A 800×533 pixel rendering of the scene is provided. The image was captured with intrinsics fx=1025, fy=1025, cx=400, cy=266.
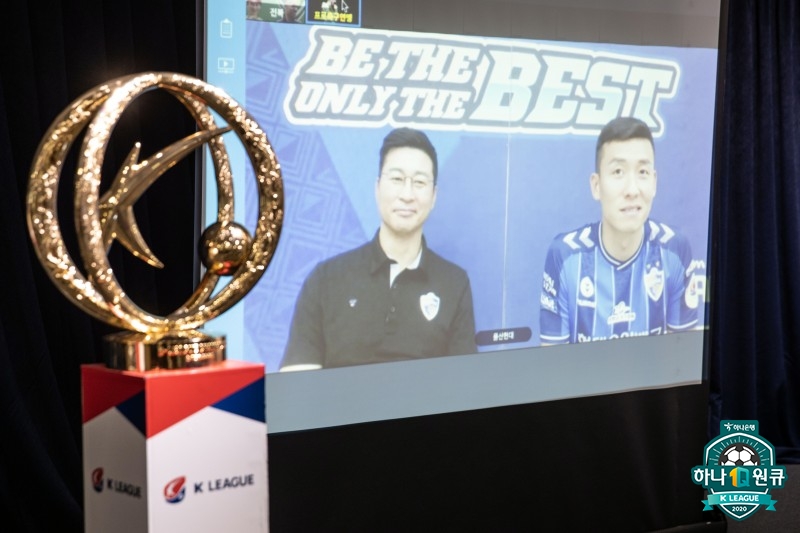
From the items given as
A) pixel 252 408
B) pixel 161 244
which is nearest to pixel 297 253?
pixel 161 244

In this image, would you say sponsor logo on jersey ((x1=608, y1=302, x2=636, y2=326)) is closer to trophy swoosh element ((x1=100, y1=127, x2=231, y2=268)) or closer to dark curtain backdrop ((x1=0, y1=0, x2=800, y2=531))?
dark curtain backdrop ((x1=0, y1=0, x2=800, y2=531))

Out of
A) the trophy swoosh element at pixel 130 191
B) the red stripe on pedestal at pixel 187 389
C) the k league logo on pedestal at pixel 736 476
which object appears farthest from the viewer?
the k league logo on pedestal at pixel 736 476

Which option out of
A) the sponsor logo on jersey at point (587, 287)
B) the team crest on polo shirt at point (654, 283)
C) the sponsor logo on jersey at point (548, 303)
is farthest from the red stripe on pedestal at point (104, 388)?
the team crest on polo shirt at point (654, 283)

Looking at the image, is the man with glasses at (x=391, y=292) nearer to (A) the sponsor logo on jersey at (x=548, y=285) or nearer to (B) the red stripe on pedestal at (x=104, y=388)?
(A) the sponsor logo on jersey at (x=548, y=285)

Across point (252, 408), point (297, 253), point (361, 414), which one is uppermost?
point (297, 253)

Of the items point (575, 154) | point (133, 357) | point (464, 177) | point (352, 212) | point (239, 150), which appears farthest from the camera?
point (575, 154)

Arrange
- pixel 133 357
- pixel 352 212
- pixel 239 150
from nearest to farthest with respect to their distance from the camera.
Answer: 1. pixel 133 357
2. pixel 239 150
3. pixel 352 212

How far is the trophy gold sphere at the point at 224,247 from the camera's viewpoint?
1429 millimetres

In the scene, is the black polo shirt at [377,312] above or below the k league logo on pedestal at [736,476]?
above

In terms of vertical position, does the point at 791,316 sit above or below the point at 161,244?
below

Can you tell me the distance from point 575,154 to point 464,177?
0.42 m

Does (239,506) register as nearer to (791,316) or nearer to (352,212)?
(352,212)

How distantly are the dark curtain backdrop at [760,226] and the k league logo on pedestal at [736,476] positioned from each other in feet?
1.33

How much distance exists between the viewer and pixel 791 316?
14.7 feet
